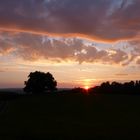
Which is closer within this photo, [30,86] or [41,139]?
[41,139]

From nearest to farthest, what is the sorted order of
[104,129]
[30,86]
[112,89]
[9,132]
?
1. [9,132]
2. [104,129]
3. [112,89]
4. [30,86]

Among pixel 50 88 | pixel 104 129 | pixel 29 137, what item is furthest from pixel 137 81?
pixel 29 137

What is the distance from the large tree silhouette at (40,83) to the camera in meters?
144

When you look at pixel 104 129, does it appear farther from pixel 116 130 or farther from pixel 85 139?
pixel 85 139

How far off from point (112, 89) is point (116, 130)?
78.8 meters

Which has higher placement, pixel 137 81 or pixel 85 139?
pixel 137 81

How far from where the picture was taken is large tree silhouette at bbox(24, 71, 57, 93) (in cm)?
14425

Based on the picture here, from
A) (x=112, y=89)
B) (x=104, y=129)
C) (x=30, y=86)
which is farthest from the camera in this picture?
(x=30, y=86)

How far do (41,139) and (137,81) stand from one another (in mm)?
88511

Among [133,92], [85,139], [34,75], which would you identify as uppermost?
[34,75]

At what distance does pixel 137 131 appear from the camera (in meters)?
28.7

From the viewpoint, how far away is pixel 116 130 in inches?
1185

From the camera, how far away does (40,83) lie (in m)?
144

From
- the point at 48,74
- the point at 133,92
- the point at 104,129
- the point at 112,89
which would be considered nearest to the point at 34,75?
the point at 48,74
